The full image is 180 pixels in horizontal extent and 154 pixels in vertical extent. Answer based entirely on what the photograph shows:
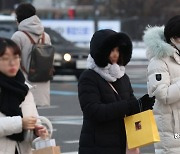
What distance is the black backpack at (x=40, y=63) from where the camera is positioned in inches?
374

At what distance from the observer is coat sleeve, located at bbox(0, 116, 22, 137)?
469 centimetres

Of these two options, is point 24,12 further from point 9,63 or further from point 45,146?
point 45,146

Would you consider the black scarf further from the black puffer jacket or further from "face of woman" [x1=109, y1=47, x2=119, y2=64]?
"face of woman" [x1=109, y1=47, x2=119, y2=64]

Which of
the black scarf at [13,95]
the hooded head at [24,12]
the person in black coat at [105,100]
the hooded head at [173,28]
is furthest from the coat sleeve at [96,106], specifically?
the hooded head at [24,12]

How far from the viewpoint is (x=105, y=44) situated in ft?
17.8

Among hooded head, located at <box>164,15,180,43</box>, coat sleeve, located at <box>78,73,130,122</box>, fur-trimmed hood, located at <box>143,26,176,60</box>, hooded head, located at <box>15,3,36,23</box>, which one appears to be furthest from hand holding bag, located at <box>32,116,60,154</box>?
hooded head, located at <box>15,3,36,23</box>

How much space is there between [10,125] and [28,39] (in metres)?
5.04

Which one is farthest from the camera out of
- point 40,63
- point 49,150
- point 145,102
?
point 40,63

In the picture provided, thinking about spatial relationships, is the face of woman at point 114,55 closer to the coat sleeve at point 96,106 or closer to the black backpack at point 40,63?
the coat sleeve at point 96,106

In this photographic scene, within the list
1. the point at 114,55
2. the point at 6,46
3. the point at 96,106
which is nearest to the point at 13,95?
the point at 6,46

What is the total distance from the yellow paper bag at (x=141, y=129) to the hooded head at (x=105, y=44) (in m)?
0.46

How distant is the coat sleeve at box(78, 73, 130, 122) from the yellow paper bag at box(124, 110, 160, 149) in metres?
0.09

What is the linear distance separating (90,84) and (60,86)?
615 inches

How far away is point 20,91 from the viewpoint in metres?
4.75
